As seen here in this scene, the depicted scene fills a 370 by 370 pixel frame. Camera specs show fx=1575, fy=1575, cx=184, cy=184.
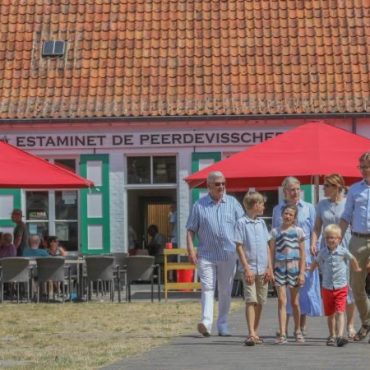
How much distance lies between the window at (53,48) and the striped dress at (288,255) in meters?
17.8

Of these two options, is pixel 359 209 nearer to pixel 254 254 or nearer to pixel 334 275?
pixel 334 275

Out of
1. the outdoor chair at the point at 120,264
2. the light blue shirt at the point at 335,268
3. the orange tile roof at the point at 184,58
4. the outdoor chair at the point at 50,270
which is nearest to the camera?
the light blue shirt at the point at 335,268

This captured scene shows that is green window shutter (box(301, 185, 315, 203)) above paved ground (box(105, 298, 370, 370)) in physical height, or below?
above

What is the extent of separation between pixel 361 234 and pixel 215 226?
1.70 metres

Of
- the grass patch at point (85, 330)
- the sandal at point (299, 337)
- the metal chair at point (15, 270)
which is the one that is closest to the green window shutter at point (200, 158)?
the grass patch at point (85, 330)

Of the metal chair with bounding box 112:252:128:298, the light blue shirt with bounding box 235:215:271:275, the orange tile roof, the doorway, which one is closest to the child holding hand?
the light blue shirt with bounding box 235:215:271:275

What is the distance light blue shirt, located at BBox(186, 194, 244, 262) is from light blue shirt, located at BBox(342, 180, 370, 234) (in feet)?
4.32

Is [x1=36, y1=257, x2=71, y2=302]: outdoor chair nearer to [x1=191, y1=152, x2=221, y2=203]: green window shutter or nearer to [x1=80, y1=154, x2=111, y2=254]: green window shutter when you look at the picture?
[x1=80, y1=154, x2=111, y2=254]: green window shutter

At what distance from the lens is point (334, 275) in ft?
49.0

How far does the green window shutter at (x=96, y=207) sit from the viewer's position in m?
31.0

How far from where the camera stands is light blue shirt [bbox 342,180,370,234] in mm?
15094

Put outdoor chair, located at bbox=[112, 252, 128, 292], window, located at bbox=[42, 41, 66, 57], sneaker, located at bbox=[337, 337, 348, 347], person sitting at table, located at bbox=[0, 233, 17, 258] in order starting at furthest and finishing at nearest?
window, located at bbox=[42, 41, 66, 57], person sitting at table, located at bbox=[0, 233, 17, 258], outdoor chair, located at bbox=[112, 252, 128, 292], sneaker, located at bbox=[337, 337, 348, 347]

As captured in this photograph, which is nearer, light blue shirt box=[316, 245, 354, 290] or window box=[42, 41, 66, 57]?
light blue shirt box=[316, 245, 354, 290]

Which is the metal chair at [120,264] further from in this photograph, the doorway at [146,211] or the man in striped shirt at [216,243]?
the man in striped shirt at [216,243]
